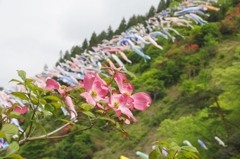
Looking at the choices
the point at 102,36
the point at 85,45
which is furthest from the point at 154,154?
the point at 102,36

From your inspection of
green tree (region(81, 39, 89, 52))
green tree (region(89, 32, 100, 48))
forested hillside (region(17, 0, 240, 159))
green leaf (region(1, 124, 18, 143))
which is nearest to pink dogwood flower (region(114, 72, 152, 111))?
green leaf (region(1, 124, 18, 143))

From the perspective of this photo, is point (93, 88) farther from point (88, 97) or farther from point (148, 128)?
point (148, 128)

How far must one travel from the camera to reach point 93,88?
73 centimetres

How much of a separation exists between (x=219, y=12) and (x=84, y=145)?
42.9ft

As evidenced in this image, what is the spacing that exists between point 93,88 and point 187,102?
342 inches

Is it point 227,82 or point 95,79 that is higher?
point 95,79

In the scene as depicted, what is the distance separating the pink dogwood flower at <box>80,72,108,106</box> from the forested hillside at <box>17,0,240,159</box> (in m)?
6.24

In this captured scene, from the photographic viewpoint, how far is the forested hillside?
336 inches

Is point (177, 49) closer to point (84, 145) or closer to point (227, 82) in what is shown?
point (84, 145)

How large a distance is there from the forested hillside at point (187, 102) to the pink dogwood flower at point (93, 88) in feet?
20.5

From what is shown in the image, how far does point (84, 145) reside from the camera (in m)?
15.1

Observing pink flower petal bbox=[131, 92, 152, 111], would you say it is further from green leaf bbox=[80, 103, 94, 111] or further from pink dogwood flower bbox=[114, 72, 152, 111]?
green leaf bbox=[80, 103, 94, 111]

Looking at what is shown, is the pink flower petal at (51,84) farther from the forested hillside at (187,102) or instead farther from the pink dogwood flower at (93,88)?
the forested hillside at (187,102)

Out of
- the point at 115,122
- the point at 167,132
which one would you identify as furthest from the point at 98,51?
the point at 115,122
